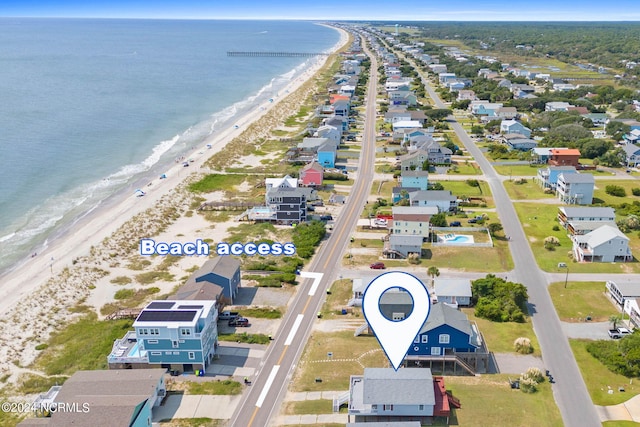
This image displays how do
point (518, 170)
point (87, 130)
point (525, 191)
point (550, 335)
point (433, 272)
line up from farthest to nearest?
1. point (87, 130)
2. point (518, 170)
3. point (525, 191)
4. point (433, 272)
5. point (550, 335)

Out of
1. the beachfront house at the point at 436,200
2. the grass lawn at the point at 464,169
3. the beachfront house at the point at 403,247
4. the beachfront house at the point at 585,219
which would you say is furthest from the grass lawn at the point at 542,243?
the grass lawn at the point at 464,169

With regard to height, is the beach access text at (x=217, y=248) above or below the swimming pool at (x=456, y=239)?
below

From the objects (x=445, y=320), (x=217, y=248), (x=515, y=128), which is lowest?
(x=217, y=248)

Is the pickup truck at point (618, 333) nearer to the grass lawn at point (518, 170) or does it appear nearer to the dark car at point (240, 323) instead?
the dark car at point (240, 323)

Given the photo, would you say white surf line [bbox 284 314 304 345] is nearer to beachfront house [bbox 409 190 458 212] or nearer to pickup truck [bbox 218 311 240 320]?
pickup truck [bbox 218 311 240 320]

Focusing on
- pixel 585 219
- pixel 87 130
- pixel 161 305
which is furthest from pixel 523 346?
pixel 87 130

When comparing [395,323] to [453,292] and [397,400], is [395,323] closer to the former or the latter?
[397,400]
